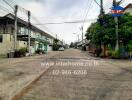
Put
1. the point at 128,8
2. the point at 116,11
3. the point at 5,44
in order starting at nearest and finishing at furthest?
the point at 116,11 < the point at 5,44 < the point at 128,8

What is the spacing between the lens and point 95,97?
718 cm

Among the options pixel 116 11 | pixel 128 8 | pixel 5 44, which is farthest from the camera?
pixel 128 8

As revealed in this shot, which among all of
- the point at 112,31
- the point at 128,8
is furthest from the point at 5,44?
the point at 128,8

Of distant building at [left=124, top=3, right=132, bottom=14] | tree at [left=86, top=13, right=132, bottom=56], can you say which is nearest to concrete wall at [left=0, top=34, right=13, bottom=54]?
tree at [left=86, top=13, right=132, bottom=56]

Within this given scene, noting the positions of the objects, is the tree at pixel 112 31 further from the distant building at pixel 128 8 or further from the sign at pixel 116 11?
the distant building at pixel 128 8

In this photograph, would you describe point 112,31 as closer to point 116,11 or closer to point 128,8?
point 116,11

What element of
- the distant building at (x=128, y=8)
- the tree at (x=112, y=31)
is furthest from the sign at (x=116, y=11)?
the distant building at (x=128, y=8)

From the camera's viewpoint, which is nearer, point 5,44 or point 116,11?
point 116,11

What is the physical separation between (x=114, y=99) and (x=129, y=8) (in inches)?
1732

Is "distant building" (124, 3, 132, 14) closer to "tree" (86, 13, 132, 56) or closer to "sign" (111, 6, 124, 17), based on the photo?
"tree" (86, 13, 132, 56)

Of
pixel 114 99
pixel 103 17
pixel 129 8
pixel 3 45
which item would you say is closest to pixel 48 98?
pixel 114 99

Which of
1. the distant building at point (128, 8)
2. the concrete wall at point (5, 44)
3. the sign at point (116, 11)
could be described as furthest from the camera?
the distant building at point (128, 8)

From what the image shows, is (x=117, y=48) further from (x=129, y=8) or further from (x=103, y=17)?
(x=129, y=8)

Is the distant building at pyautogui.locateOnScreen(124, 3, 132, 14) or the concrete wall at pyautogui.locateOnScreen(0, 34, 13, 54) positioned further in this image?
the distant building at pyautogui.locateOnScreen(124, 3, 132, 14)
